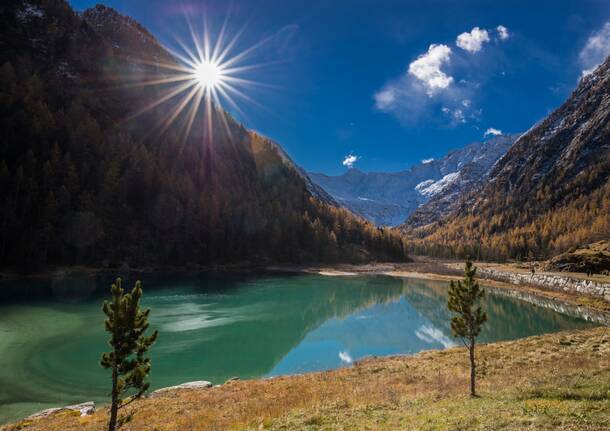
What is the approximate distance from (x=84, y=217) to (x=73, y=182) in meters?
14.5

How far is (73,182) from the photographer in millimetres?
114938

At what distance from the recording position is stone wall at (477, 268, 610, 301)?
74.8 m

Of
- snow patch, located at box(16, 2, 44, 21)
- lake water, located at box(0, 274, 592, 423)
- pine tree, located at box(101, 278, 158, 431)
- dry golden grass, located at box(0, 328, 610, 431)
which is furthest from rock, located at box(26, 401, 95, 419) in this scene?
snow patch, located at box(16, 2, 44, 21)

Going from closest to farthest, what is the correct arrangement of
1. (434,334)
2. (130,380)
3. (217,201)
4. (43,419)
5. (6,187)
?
1. (130,380)
2. (43,419)
3. (434,334)
4. (6,187)
5. (217,201)

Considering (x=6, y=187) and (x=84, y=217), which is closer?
(x=6, y=187)

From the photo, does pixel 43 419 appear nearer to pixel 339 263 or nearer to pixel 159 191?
pixel 159 191

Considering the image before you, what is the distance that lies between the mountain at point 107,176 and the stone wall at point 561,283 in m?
80.9

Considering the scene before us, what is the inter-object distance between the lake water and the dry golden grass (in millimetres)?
8543

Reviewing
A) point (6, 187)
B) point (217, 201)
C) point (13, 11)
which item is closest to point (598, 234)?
Answer: point (217, 201)

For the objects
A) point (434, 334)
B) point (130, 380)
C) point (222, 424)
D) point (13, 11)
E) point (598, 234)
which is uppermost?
point (13, 11)

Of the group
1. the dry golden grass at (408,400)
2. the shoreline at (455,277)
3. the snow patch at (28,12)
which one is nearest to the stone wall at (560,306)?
the shoreline at (455,277)

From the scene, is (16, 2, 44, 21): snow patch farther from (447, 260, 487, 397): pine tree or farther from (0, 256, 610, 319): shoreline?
(447, 260, 487, 397): pine tree

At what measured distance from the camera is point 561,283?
8881 cm

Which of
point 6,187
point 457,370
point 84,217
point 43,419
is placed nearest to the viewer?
point 43,419
